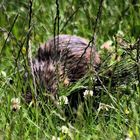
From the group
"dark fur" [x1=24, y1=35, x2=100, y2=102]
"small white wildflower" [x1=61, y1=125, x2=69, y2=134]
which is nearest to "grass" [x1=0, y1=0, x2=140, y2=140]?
"small white wildflower" [x1=61, y1=125, x2=69, y2=134]

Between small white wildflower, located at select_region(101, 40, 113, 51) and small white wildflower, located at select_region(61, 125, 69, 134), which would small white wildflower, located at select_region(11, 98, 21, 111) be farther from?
small white wildflower, located at select_region(101, 40, 113, 51)

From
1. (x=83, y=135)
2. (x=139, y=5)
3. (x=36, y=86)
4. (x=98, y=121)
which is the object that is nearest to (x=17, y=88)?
(x=36, y=86)

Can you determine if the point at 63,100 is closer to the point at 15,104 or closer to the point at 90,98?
the point at 90,98

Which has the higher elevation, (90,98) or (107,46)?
(107,46)

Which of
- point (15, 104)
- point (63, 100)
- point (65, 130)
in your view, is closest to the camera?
point (65, 130)

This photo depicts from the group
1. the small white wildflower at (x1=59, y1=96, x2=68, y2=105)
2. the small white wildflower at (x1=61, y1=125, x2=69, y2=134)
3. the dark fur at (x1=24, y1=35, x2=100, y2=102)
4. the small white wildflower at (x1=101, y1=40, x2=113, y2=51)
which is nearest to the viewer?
the small white wildflower at (x1=61, y1=125, x2=69, y2=134)

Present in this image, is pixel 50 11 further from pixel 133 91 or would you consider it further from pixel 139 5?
pixel 133 91

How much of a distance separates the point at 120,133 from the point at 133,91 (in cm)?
67

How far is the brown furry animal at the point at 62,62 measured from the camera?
167 inches

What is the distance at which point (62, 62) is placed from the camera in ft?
15.0

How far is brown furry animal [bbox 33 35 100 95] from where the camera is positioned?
4234 millimetres

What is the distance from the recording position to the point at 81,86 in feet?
12.9

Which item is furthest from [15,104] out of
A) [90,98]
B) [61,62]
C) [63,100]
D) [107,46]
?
[107,46]

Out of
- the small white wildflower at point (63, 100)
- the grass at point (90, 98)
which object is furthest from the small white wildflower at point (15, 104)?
the small white wildflower at point (63, 100)
